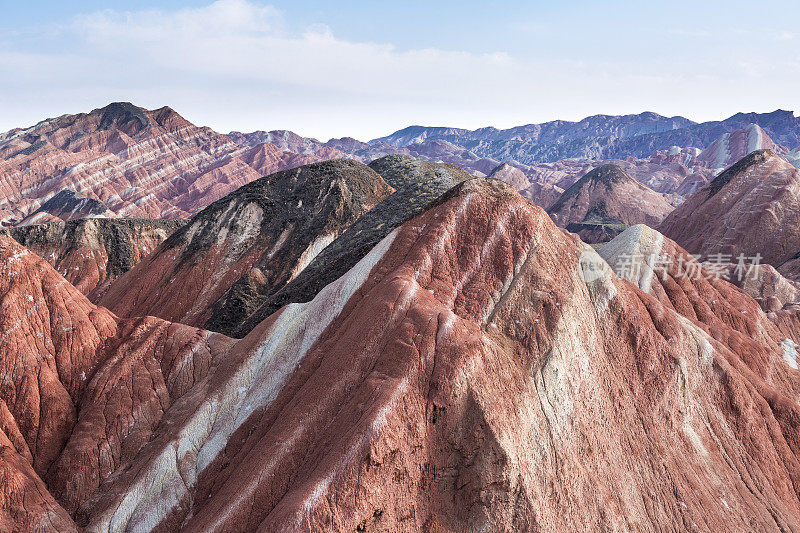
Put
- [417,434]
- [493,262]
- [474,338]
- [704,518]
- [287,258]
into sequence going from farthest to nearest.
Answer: [287,258] < [493,262] < [704,518] < [474,338] < [417,434]

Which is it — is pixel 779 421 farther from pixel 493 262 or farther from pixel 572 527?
pixel 493 262

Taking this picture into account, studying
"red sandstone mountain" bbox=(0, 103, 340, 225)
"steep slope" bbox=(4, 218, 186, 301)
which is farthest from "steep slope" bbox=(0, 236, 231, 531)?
"red sandstone mountain" bbox=(0, 103, 340, 225)

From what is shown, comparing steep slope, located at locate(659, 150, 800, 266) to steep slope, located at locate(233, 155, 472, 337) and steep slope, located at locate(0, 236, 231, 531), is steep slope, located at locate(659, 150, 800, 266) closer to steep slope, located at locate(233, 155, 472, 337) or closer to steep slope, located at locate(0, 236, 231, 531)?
steep slope, located at locate(233, 155, 472, 337)

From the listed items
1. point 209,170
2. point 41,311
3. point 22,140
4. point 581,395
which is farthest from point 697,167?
point 22,140

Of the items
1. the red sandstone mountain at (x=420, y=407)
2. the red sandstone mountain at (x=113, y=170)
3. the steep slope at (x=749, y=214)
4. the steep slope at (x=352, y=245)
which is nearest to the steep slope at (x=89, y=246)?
the red sandstone mountain at (x=113, y=170)

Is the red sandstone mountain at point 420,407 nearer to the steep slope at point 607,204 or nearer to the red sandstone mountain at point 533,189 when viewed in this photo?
the steep slope at point 607,204

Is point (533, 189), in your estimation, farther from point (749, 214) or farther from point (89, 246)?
point (89, 246)

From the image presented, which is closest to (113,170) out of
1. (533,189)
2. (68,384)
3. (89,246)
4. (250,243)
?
(89,246)
